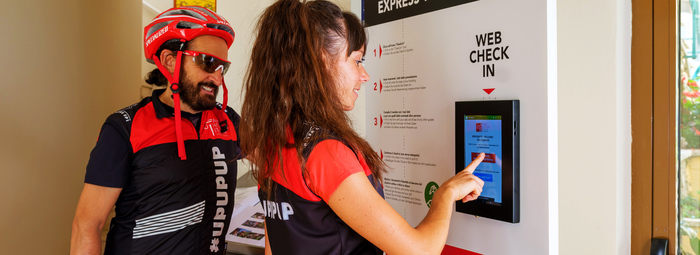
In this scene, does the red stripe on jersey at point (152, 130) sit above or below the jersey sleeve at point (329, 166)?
above

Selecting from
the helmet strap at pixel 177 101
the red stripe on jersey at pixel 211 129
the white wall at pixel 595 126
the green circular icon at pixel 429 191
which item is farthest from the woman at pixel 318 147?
the white wall at pixel 595 126

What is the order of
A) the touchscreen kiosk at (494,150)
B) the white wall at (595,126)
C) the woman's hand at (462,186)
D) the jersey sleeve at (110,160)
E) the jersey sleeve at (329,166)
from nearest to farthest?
the jersey sleeve at (329,166), the woman's hand at (462,186), the touchscreen kiosk at (494,150), the jersey sleeve at (110,160), the white wall at (595,126)

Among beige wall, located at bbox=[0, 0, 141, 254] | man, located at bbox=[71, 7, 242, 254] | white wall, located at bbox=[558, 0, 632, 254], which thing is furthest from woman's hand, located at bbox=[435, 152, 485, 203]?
beige wall, located at bbox=[0, 0, 141, 254]

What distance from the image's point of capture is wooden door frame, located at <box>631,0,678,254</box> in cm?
205

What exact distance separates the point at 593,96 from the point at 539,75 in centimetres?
111

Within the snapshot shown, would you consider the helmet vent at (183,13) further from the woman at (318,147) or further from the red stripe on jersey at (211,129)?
the woman at (318,147)

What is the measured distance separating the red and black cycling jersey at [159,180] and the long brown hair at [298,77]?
67 cm

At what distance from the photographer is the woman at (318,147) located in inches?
38.6

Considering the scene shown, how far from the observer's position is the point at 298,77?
42.1 inches

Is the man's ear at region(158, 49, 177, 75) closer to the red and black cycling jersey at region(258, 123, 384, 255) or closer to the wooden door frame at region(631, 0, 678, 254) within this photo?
the red and black cycling jersey at region(258, 123, 384, 255)

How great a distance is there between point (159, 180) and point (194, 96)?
0.37 m

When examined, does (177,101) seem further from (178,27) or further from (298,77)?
(298,77)

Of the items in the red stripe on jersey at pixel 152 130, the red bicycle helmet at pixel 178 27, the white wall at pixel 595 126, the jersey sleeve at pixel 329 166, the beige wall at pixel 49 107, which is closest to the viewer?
the jersey sleeve at pixel 329 166

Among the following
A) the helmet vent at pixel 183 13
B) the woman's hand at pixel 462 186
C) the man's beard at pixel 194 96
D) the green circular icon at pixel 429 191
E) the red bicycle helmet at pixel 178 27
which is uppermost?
the helmet vent at pixel 183 13
